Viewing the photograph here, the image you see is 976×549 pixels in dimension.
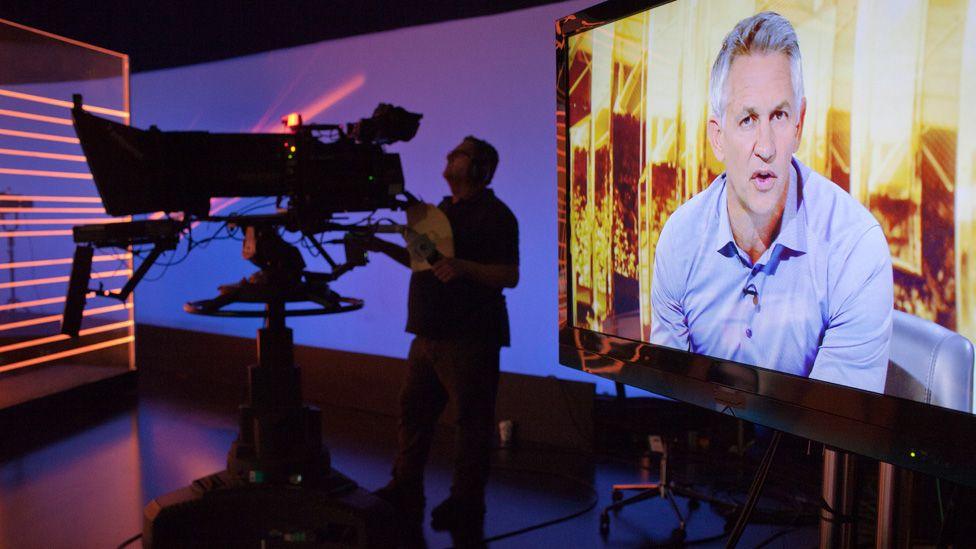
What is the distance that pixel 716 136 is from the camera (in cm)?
152

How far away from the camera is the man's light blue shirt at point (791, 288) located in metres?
1.23

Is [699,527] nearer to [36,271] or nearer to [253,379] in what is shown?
[253,379]

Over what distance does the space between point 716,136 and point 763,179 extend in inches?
6.1

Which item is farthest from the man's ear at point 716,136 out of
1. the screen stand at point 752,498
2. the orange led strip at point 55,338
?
the orange led strip at point 55,338

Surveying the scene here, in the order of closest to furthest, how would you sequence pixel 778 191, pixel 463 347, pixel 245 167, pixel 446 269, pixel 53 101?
1. pixel 778 191
2. pixel 245 167
3. pixel 446 269
4. pixel 463 347
5. pixel 53 101

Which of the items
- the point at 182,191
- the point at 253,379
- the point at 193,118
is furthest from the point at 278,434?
the point at 193,118

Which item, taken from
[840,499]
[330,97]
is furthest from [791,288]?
[330,97]

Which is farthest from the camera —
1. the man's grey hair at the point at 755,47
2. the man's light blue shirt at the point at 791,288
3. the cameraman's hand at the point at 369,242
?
the cameraman's hand at the point at 369,242

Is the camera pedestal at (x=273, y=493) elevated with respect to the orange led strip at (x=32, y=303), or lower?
lower

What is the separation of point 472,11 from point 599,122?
3045 millimetres

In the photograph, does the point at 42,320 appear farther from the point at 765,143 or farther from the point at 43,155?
the point at 765,143

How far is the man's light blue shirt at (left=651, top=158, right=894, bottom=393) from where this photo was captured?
1.23m

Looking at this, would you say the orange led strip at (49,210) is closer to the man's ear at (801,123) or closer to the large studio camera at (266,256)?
the large studio camera at (266,256)

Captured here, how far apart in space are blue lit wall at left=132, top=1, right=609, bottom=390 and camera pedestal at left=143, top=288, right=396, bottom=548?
2023 mm
